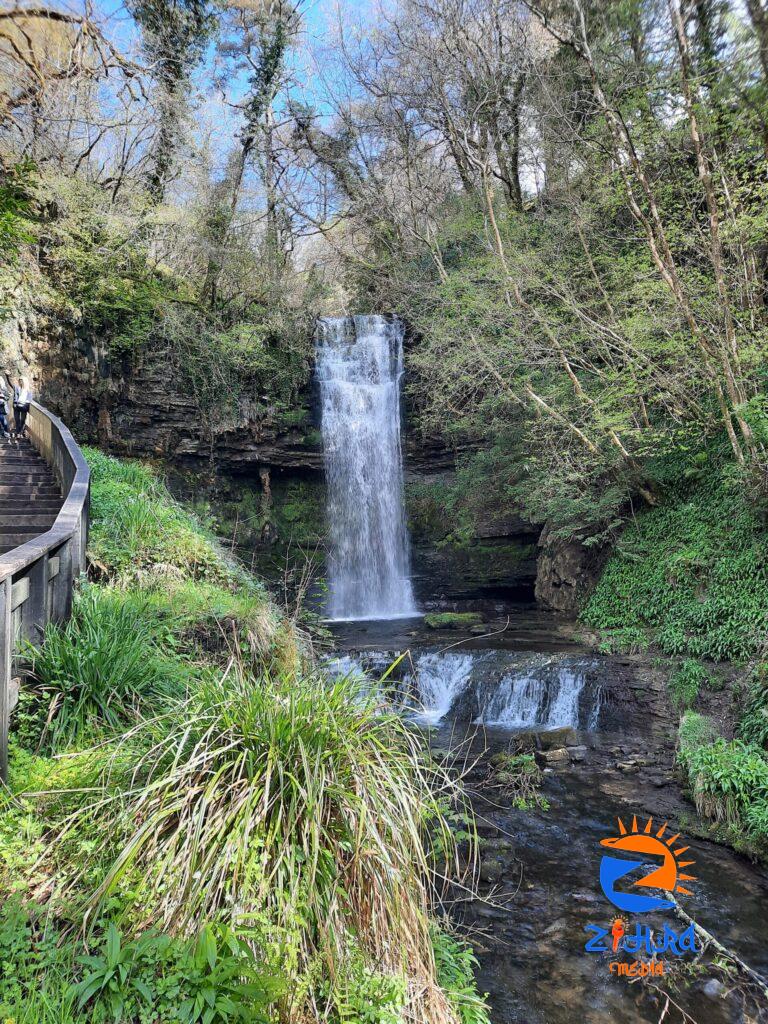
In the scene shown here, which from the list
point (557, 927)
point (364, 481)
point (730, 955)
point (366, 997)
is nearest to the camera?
point (366, 997)

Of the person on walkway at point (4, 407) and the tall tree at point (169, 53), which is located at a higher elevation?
the tall tree at point (169, 53)

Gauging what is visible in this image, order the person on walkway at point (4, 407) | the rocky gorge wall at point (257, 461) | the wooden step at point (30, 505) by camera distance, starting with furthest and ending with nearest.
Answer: the rocky gorge wall at point (257, 461) < the person on walkway at point (4, 407) < the wooden step at point (30, 505)

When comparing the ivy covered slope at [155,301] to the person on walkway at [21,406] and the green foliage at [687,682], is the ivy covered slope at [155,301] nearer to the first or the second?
the person on walkway at [21,406]

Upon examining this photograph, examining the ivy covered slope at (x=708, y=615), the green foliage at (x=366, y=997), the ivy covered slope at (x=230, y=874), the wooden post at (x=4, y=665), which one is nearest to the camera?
the ivy covered slope at (x=230, y=874)

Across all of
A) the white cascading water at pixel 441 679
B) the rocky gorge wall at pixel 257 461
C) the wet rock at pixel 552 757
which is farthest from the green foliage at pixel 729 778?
the rocky gorge wall at pixel 257 461

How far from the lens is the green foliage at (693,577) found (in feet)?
31.2

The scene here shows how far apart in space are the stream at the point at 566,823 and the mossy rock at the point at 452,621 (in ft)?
6.21

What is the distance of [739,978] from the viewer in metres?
4.38

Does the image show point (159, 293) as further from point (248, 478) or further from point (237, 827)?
point (237, 827)

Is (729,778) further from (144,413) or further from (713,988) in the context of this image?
(144,413)

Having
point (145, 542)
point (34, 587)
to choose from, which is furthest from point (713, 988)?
point (145, 542)

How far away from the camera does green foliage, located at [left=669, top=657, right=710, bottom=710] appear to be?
9070 millimetres

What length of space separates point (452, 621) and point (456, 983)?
11910mm

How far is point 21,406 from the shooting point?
45.0 ft
